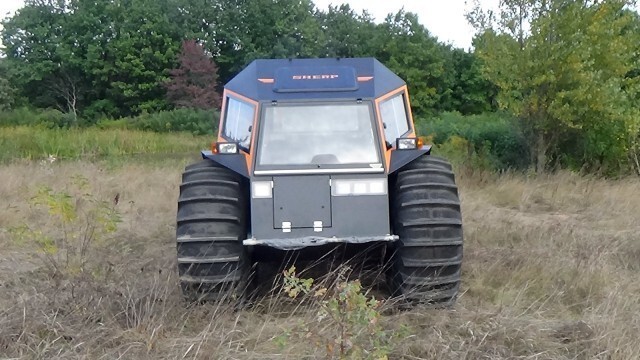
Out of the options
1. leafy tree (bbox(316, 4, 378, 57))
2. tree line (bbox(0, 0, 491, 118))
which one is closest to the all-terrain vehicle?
tree line (bbox(0, 0, 491, 118))

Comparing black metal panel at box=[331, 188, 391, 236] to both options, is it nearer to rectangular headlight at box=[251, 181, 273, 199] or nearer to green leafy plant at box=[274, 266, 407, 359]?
rectangular headlight at box=[251, 181, 273, 199]

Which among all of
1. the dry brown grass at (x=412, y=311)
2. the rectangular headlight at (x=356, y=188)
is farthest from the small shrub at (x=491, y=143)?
the rectangular headlight at (x=356, y=188)

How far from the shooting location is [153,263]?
7156 millimetres

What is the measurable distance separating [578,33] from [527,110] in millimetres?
1753

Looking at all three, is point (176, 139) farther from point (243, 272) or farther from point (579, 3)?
point (243, 272)

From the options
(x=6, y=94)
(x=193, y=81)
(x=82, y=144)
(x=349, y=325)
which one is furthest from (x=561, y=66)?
(x=6, y=94)

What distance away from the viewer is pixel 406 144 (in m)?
6.09

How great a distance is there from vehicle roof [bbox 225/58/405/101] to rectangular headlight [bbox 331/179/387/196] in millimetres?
785

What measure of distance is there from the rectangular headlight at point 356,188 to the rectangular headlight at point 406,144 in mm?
446

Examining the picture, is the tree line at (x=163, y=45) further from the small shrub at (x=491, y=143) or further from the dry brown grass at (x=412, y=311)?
the dry brown grass at (x=412, y=311)

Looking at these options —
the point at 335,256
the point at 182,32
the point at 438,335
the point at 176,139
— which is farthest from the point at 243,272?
the point at 182,32

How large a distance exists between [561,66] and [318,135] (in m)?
9.02

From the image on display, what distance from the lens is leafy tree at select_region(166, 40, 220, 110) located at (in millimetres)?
36844

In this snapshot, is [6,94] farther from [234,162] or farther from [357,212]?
[357,212]
